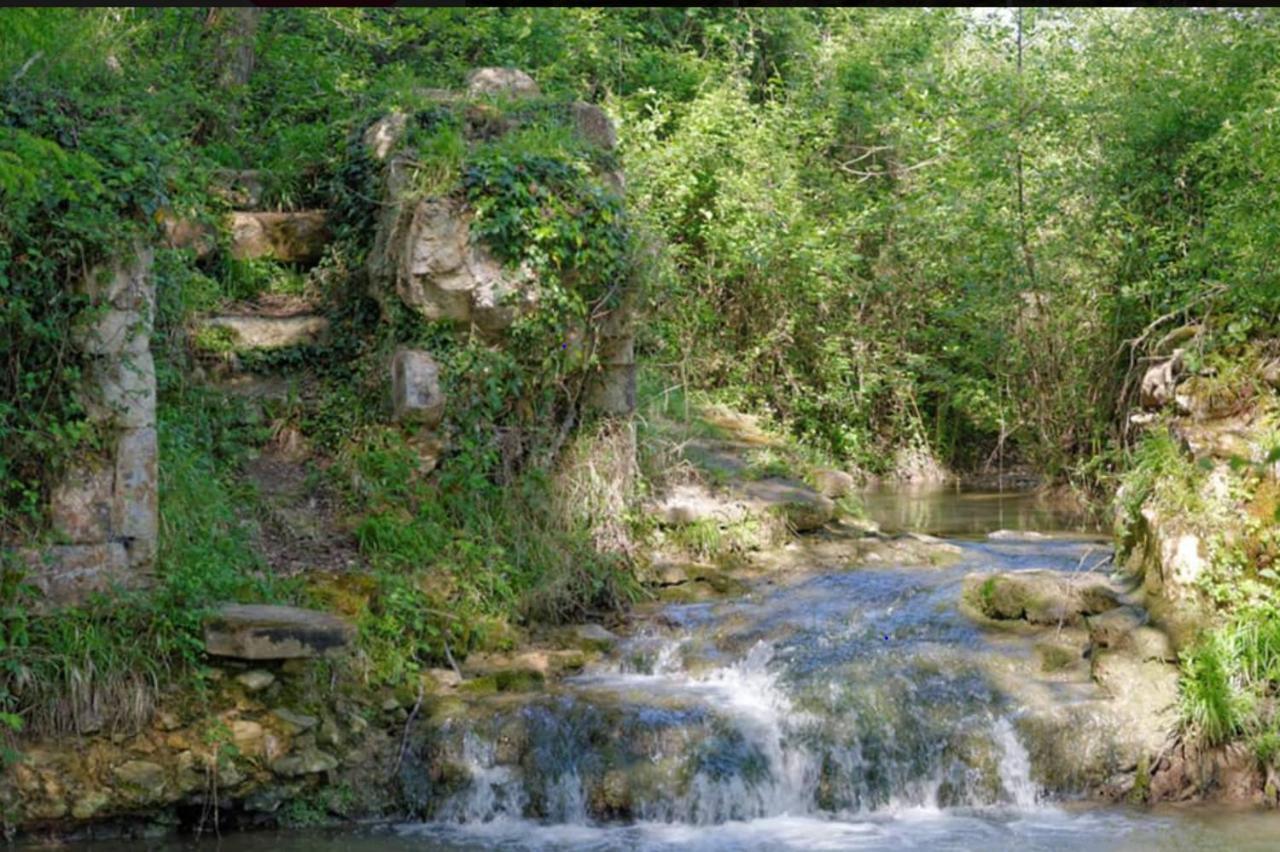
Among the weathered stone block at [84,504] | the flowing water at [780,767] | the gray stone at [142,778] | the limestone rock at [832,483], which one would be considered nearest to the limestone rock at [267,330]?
the weathered stone block at [84,504]

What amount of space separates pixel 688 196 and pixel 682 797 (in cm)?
1004

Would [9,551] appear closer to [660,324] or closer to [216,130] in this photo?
[216,130]

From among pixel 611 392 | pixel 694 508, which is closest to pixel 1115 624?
pixel 694 508

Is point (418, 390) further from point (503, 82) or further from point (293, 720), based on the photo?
point (503, 82)

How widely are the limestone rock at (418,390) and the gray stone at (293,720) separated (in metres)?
2.92

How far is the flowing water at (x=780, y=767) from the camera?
7070 mm

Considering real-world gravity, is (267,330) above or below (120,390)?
above

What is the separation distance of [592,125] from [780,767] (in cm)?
606

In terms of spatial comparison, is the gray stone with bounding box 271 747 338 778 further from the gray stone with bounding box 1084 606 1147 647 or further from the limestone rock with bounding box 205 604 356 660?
the gray stone with bounding box 1084 606 1147 647

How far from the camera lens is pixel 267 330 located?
11.1 metres

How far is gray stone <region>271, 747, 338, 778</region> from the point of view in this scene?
7.23 m

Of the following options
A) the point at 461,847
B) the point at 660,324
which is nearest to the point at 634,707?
the point at 461,847

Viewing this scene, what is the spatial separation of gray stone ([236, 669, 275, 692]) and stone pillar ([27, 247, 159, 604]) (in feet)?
2.69

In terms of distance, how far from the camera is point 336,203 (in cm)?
1165
